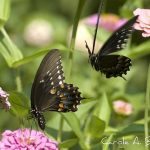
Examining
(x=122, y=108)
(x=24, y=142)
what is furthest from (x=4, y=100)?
(x=122, y=108)

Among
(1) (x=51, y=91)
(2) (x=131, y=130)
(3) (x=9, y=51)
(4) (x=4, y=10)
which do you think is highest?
(4) (x=4, y=10)

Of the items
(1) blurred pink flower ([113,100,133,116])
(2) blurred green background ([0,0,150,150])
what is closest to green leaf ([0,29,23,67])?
(2) blurred green background ([0,0,150,150])

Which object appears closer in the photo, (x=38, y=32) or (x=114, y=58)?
(x=114, y=58)

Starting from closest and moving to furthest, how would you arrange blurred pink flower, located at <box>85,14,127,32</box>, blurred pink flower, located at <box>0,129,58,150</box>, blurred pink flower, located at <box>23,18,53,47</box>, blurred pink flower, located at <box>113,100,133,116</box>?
blurred pink flower, located at <box>0,129,58,150</box>, blurred pink flower, located at <box>113,100,133,116</box>, blurred pink flower, located at <box>85,14,127,32</box>, blurred pink flower, located at <box>23,18,53,47</box>

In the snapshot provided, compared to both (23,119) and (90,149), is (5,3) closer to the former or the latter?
(23,119)

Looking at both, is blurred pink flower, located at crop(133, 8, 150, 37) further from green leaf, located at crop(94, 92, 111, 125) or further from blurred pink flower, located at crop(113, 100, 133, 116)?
blurred pink flower, located at crop(113, 100, 133, 116)

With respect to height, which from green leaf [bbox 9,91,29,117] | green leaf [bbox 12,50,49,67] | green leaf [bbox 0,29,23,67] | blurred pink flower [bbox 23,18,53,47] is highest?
blurred pink flower [bbox 23,18,53,47]

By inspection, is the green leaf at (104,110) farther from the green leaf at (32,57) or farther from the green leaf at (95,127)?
the green leaf at (32,57)

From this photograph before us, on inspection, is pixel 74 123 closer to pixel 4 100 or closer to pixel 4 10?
pixel 4 100
